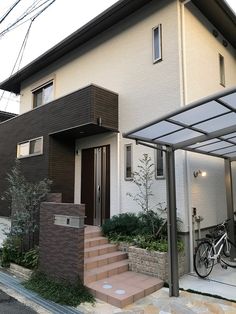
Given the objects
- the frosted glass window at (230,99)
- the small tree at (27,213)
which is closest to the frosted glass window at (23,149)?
the small tree at (27,213)

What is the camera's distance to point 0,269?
6.83 metres

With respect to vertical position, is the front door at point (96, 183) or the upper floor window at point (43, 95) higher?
the upper floor window at point (43, 95)

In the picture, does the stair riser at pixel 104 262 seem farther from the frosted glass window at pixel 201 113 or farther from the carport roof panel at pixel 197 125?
the frosted glass window at pixel 201 113

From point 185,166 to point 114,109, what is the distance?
282 centimetres

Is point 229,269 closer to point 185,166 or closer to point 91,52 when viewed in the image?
point 185,166

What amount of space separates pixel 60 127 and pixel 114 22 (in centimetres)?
360

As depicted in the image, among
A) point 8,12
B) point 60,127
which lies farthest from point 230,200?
point 8,12

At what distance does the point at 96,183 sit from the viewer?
909cm

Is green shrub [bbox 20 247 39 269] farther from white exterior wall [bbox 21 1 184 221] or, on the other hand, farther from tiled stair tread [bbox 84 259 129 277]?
white exterior wall [bbox 21 1 184 221]

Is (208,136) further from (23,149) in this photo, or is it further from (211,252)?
(23,149)

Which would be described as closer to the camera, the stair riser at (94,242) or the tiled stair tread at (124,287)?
the tiled stair tread at (124,287)

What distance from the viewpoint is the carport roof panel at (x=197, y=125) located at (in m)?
4.25

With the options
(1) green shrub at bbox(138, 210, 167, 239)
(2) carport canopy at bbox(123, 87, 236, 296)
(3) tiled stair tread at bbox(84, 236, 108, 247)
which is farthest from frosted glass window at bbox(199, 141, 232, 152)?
(3) tiled stair tread at bbox(84, 236, 108, 247)

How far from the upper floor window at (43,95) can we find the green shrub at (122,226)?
6.11m
